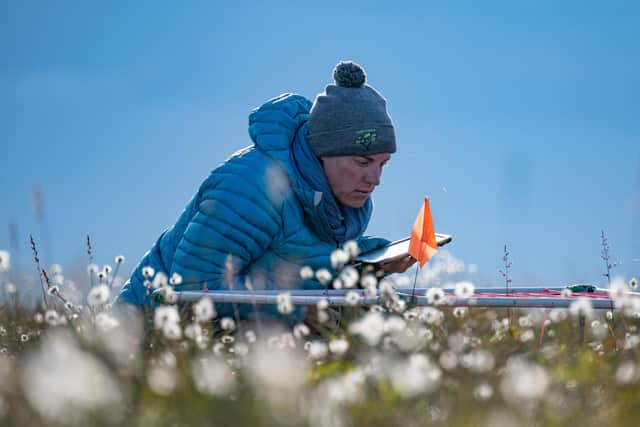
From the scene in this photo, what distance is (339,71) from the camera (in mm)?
7359

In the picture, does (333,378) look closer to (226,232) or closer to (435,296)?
(435,296)

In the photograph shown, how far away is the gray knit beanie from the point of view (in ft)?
23.3

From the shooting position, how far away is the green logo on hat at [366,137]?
7079 mm

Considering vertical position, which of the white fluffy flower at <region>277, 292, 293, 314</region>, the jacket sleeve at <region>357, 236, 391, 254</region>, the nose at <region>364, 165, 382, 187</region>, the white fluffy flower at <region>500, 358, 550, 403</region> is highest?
the nose at <region>364, 165, 382, 187</region>

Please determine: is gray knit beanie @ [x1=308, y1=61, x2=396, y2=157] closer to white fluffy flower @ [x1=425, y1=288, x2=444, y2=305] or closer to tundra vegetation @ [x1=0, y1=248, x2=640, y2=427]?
tundra vegetation @ [x1=0, y1=248, x2=640, y2=427]

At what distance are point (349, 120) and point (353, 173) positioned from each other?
43 cm

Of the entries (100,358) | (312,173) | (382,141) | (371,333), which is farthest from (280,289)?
(371,333)

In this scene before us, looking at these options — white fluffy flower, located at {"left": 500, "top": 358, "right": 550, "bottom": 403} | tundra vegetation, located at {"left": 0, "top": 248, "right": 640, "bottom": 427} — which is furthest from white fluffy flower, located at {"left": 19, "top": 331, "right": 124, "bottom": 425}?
white fluffy flower, located at {"left": 500, "top": 358, "right": 550, "bottom": 403}

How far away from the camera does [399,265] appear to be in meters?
7.57

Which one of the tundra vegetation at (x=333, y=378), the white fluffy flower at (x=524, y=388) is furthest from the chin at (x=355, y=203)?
the white fluffy flower at (x=524, y=388)

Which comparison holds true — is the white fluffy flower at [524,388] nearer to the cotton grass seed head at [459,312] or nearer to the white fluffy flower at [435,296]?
the white fluffy flower at [435,296]

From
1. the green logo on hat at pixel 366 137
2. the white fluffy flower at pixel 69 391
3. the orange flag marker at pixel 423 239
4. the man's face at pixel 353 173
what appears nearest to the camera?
the white fluffy flower at pixel 69 391

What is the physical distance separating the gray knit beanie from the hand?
0.93m

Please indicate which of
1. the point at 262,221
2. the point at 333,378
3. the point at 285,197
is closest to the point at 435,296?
the point at 333,378
